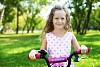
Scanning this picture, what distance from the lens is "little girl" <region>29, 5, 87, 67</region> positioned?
475 centimetres

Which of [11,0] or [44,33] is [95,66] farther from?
[11,0]

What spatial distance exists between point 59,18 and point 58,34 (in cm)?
35

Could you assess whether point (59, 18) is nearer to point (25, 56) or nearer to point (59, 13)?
point (59, 13)

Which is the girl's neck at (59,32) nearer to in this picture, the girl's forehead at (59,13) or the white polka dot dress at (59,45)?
the white polka dot dress at (59,45)

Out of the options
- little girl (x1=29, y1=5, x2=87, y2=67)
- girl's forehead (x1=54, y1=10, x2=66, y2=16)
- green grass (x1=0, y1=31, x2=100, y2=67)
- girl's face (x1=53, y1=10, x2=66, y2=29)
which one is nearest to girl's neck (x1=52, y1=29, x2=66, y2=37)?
little girl (x1=29, y1=5, x2=87, y2=67)

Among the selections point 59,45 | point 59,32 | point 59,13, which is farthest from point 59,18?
point 59,45

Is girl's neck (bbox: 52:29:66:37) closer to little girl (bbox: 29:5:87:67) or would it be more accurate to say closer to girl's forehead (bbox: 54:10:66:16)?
little girl (bbox: 29:5:87:67)

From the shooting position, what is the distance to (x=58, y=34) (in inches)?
195

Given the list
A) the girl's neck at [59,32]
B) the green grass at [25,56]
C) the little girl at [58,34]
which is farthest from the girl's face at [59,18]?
the green grass at [25,56]

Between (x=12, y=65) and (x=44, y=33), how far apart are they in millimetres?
6684

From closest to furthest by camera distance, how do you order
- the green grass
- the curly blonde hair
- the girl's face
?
the girl's face → the curly blonde hair → the green grass

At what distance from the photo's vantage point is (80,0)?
57781 mm

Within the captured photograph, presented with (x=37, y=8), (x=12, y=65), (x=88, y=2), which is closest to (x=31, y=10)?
(x=37, y=8)

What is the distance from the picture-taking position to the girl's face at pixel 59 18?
471 centimetres
